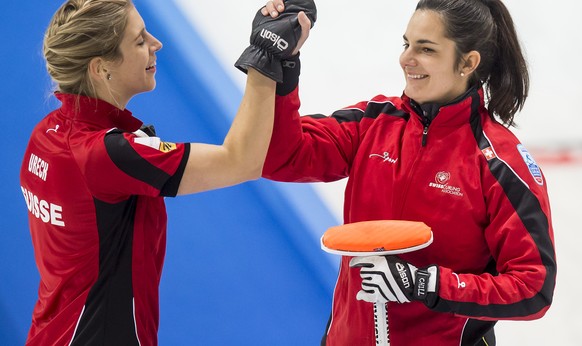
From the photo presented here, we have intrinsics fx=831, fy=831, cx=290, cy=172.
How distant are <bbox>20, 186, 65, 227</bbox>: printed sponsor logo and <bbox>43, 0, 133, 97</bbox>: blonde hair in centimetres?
27

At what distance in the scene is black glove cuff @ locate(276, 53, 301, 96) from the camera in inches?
79.1

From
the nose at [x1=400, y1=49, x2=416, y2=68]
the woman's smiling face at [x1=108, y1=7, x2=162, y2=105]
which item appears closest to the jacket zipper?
the nose at [x1=400, y1=49, x2=416, y2=68]

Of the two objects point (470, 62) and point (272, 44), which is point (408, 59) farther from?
point (272, 44)

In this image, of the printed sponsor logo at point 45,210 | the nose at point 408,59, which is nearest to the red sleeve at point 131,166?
the printed sponsor logo at point 45,210

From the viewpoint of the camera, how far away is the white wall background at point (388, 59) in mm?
3496

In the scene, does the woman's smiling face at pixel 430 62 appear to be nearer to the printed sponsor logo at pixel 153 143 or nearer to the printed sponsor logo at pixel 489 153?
the printed sponsor logo at pixel 489 153

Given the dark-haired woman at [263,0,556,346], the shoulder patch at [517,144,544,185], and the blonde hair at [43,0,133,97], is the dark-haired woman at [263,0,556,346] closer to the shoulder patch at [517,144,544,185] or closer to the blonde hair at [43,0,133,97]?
the shoulder patch at [517,144,544,185]

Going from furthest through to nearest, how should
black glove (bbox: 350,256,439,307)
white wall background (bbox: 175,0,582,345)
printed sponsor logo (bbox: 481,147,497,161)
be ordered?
white wall background (bbox: 175,0,582,345) < printed sponsor logo (bbox: 481,147,497,161) < black glove (bbox: 350,256,439,307)

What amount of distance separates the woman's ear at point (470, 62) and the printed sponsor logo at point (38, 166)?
1.04 metres

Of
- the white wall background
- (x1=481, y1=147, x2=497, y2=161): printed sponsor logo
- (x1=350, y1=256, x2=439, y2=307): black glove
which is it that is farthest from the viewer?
the white wall background

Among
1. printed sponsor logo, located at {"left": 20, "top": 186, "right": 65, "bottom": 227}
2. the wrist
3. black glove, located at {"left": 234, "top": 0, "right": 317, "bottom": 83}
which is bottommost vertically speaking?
the wrist

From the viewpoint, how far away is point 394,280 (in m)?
1.86

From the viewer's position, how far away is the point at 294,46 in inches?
77.5

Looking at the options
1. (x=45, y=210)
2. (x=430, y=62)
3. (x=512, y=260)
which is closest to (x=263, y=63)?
(x=430, y=62)
